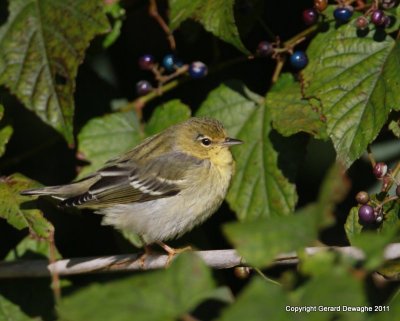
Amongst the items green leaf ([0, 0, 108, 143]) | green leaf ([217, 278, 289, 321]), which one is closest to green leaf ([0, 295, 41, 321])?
green leaf ([0, 0, 108, 143])

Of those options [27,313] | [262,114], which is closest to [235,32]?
[262,114]

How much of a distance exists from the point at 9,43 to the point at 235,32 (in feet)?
4.27

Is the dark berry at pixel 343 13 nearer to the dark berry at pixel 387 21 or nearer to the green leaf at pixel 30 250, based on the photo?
the dark berry at pixel 387 21

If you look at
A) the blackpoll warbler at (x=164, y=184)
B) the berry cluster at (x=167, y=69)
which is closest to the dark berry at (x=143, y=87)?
the berry cluster at (x=167, y=69)

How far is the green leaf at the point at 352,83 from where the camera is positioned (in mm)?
3668

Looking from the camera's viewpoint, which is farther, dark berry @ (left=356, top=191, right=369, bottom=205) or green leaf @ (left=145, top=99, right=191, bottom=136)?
green leaf @ (left=145, top=99, right=191, bottom=136)

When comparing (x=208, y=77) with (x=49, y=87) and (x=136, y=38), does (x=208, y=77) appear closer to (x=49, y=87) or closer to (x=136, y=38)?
(x=136, y=38)

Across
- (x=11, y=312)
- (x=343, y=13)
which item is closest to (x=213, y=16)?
(x=343, y=13)

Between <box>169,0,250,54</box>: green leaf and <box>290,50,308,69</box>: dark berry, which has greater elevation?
<box>169,0,250,54</box>: green leaf

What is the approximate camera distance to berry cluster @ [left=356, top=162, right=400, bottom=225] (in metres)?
3.55

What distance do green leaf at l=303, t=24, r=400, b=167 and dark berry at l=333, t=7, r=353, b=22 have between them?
2.9 inches

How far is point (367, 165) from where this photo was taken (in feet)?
14.9

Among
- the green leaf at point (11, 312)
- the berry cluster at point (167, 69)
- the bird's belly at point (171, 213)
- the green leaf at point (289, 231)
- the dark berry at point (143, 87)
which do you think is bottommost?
the green leaf at point (11, 312)

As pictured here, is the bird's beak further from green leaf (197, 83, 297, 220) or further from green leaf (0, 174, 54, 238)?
green leaf (0, 174, 54, 238)
